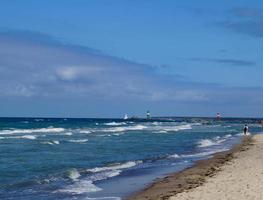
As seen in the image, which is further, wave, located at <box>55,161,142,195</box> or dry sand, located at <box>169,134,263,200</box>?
wave, located at <box>55,161,142,195</box>

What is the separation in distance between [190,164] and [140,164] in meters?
2.59

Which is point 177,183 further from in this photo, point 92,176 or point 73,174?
point 73,174

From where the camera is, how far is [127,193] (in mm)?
Answer: 17828

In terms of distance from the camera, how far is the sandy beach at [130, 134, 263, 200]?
15.5 m

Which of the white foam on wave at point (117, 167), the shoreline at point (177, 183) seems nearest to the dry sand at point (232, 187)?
the shoreline at point (177, 183)

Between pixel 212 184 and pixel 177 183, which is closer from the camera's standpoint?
pixel 212 184

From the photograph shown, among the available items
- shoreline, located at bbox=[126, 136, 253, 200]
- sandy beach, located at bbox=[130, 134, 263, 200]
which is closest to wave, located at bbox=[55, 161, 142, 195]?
shoreline, located at bbox=[126, 136, 253, 200]

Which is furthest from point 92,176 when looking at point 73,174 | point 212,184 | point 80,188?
point 212,184

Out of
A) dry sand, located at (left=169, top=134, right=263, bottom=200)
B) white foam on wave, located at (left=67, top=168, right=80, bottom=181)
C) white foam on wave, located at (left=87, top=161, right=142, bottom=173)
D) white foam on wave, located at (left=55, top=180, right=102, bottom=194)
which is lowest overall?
white foam on wave, located at (left=55, top=180, right=102, bottom=194)

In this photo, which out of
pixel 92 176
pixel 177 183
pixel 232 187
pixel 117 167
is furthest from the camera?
pixel 117 167

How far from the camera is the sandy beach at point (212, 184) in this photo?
15492 mm

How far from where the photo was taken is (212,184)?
17.8m

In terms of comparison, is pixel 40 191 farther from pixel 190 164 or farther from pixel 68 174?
pixel 190 164

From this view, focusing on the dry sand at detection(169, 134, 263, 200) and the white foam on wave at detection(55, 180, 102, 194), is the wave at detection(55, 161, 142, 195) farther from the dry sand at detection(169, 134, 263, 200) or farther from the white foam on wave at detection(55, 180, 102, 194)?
the dry sand at detection(169, 134, 263, 200)
